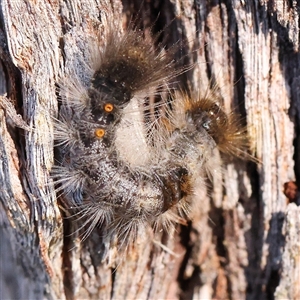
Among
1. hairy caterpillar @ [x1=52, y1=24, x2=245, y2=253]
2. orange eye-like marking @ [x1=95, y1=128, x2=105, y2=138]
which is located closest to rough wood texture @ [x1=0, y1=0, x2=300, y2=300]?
hairy caterpillar @ [x1=52, y1=24, x2=245, y2=253]

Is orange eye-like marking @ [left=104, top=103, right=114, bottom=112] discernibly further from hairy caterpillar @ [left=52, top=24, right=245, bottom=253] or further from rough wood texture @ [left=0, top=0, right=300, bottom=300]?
rough wood texture @ [left=0, top=0, right=300, bottom=300]

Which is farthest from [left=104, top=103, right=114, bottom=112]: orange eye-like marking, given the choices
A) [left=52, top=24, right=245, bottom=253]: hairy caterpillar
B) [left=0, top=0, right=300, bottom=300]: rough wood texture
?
[left=0, top=0, right=300, bottom=300]: rough wood texture

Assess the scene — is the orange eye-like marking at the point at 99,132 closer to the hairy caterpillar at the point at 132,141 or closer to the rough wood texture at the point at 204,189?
the hairy caterpillar at the point at 132,141

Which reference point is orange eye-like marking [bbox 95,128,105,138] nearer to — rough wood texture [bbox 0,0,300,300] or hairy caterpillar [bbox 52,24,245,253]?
hairy caterpillar [bbox 52,24,245,253]

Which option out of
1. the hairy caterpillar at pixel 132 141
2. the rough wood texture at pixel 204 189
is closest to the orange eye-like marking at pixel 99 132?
the hairy caterpillar at pixel 132 141

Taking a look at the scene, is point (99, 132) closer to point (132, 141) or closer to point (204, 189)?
point (132, 141)

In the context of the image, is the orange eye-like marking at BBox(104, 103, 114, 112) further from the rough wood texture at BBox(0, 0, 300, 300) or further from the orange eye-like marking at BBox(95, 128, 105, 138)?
the rough wood texture at BBox(0, 0, 300, 300)

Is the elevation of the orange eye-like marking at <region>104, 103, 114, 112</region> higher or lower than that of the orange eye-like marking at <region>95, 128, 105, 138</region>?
higher
